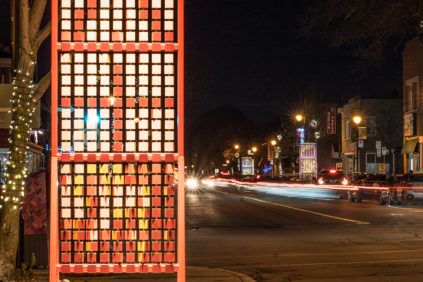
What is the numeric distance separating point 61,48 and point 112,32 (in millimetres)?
550

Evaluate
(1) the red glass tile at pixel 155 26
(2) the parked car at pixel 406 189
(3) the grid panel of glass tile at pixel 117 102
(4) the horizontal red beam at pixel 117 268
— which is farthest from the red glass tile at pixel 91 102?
(2) the parked car at pixel 406 189

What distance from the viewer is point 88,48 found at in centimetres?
675

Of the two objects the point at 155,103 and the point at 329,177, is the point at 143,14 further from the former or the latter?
the point at 329,177

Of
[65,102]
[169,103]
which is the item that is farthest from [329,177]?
[65,102]

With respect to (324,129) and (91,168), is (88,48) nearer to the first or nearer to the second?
(91,168)

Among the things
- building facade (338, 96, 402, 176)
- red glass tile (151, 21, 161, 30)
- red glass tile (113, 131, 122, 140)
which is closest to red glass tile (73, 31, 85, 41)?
red glass tile (151, 21, 161, 30)

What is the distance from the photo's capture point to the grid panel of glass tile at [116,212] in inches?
267

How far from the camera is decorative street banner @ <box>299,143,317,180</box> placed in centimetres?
5641

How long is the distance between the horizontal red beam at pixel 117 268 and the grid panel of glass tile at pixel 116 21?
2.35 metres

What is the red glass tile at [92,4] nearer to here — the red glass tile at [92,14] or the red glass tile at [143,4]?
the red glass tile at [92,14]

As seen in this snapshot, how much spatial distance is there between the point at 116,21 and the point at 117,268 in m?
2.60

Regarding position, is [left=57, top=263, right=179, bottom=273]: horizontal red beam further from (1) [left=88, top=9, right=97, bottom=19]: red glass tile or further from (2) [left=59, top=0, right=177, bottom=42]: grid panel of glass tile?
(1) [left=88, top=9, right=97, bottom=19]: red glass tile

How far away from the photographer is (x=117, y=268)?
6871mm

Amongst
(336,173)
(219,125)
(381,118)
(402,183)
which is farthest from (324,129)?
(219,125)
